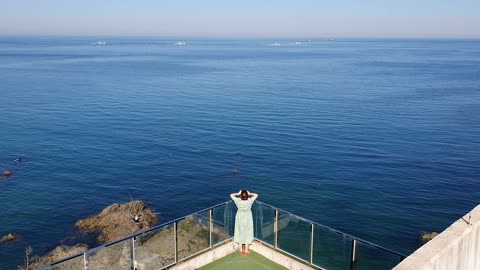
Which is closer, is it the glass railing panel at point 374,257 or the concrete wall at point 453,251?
the concrete wall at point 453,251

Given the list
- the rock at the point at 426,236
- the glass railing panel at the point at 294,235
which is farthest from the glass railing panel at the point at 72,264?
the rock at the point at 426,236

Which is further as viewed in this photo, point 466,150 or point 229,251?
point 466,150

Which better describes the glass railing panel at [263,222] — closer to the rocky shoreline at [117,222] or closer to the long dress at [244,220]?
the long dress at [244,220]

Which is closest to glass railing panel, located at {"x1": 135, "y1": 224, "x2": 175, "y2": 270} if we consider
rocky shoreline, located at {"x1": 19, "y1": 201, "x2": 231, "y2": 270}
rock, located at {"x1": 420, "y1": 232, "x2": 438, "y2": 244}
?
rocky shoreline, located at {"x1": 19, "y1": 201, "x2": 231, "y2": 270}

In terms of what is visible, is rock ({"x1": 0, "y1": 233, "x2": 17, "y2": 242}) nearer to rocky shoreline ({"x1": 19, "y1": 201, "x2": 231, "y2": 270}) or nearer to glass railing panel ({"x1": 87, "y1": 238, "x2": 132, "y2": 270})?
rocky shoreline ({"x1": 19, "y1": 201, "x2": 231, "y2": 270})

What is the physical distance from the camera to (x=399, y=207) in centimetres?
2986

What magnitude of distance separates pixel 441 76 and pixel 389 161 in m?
66.9

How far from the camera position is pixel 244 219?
1197cm

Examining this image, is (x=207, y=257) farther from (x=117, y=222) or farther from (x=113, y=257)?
(x=117, y=222)

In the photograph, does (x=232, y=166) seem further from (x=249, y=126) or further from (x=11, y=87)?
(x=11, y=87)

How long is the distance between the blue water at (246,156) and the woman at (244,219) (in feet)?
52.5

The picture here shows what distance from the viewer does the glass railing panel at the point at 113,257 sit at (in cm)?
976

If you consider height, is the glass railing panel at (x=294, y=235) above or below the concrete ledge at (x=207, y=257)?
above

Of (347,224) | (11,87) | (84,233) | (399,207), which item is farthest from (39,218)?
(11,87)
